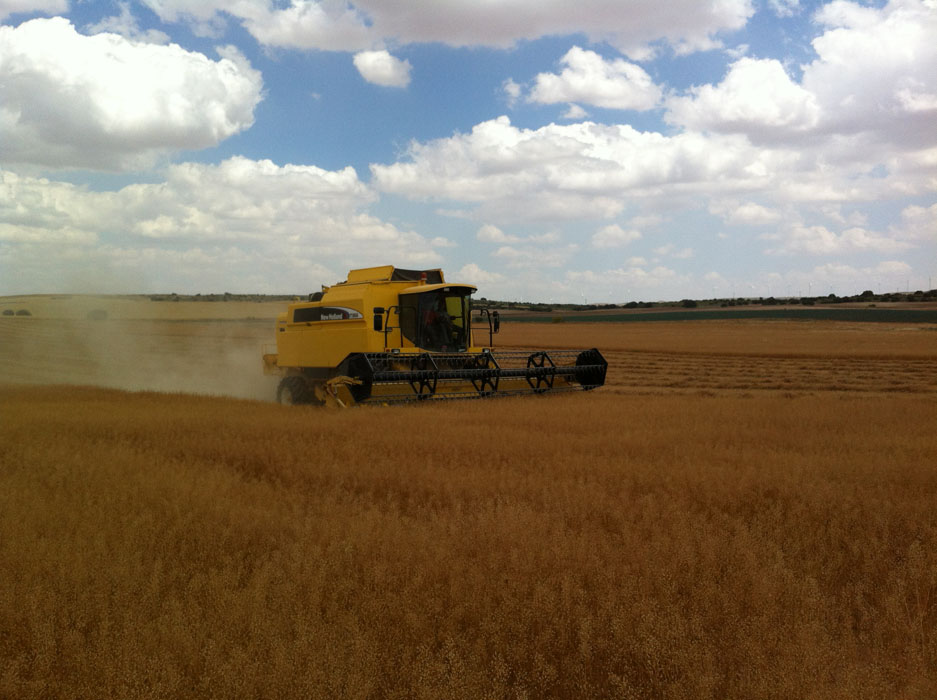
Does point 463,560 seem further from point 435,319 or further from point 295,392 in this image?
point 295,392

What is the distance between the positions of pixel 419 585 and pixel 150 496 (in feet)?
11.2

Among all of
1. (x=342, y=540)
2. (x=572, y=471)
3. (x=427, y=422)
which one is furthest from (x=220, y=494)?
(x=427, y=422)

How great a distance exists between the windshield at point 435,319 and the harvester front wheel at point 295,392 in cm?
267

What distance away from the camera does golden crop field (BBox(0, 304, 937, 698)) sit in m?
3.56

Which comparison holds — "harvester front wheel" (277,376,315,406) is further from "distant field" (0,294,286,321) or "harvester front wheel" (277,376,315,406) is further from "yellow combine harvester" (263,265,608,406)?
"distant field" (0,294,286,321)

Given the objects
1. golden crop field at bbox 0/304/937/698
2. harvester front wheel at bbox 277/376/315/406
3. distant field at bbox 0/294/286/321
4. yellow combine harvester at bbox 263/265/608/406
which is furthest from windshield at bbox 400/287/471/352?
distant field at bbox 0/294/286/321

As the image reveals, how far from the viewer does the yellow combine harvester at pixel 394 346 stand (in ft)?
46.0

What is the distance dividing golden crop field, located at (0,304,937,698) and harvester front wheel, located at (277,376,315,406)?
193 inches

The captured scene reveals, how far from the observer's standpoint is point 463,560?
4.79m

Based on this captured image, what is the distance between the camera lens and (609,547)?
16.6 feet

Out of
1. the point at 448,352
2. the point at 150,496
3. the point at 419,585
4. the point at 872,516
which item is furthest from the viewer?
the point at 448,352

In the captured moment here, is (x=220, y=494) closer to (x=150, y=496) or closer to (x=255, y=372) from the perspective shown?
(x=150, y=496)

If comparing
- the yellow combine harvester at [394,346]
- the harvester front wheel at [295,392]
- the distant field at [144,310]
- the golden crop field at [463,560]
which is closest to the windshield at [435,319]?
the yellow combine harvester at [394,346]

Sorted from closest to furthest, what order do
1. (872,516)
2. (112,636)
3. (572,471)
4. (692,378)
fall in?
(112,636) → (872,516) → (572,471) → (692,378)
